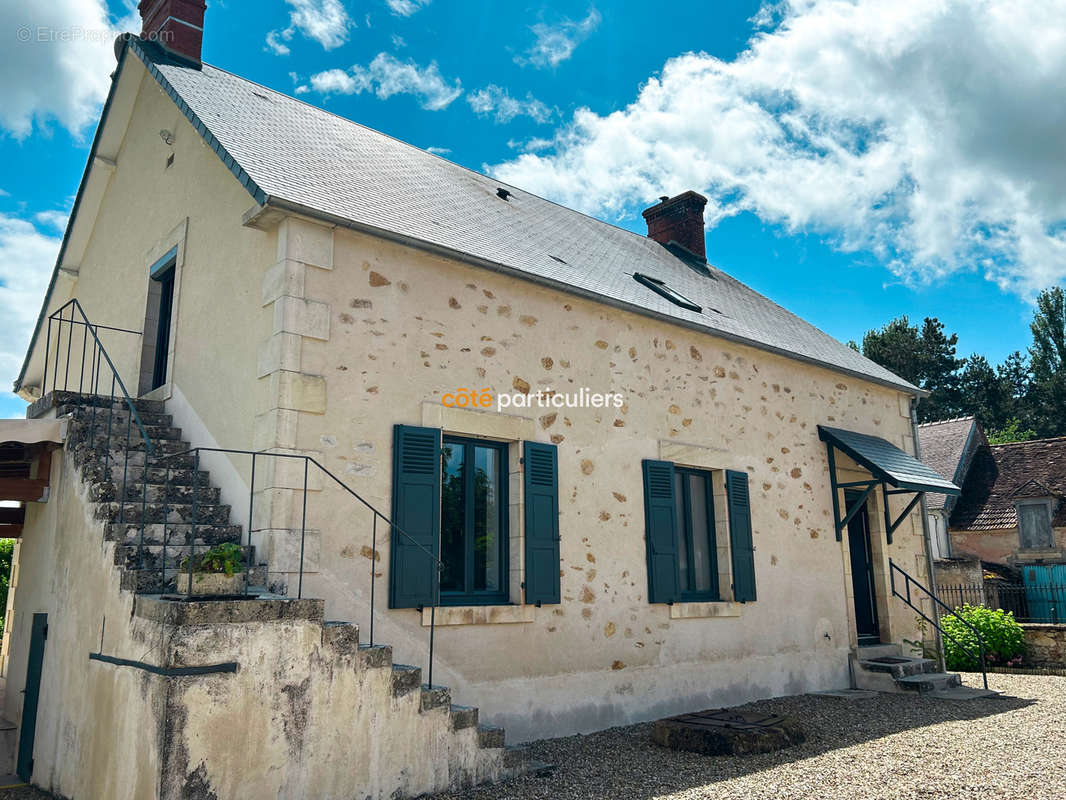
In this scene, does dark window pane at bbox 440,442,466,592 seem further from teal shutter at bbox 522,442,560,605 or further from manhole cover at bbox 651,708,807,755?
manhole cover at bbox 651,708,807,755

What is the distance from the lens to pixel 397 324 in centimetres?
620

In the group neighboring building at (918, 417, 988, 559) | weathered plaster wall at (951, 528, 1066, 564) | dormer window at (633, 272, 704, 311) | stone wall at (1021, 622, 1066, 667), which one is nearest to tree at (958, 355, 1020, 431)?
neighboring building at (918, 417, 988, 559)

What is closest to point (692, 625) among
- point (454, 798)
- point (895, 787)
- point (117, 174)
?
point (895, 787)

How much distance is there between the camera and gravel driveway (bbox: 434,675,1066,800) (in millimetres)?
4973

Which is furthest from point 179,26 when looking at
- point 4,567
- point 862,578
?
point 862,578

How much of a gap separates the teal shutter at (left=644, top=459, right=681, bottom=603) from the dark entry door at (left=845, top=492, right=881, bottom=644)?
11.8 feet

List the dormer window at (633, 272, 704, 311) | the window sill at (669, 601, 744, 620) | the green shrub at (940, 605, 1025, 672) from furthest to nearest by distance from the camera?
the green shrub at (940, 605, 1025, 672) < the dormer window at (633, 272, 704, 311) < the window sill at (669, 601, 744, 620)

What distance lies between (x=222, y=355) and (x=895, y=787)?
568 centimetres

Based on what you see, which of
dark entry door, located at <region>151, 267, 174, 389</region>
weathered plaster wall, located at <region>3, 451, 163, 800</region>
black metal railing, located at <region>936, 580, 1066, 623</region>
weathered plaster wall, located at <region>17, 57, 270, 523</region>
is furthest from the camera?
black metal railing, located at <region>936, 580, 1066, 623</region>

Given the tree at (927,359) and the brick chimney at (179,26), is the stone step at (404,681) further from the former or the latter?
the tree at (927,359)

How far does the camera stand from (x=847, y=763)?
571 centimetres

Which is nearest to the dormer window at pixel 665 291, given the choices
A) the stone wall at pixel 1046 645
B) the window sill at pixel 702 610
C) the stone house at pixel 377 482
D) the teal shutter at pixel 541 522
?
the stone house at pixel 377 482

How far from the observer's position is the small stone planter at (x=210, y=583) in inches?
171

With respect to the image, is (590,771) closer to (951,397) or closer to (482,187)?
(482,187)
